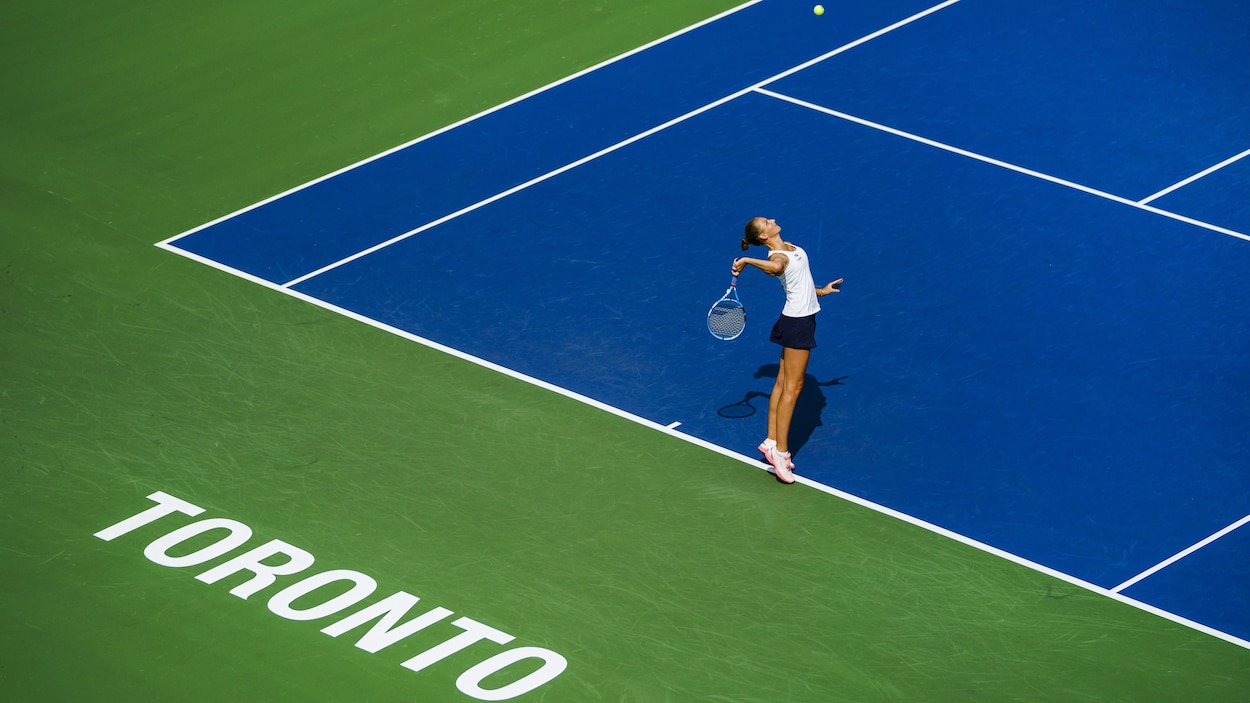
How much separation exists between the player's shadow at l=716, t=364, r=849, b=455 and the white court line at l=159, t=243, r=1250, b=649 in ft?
1.70

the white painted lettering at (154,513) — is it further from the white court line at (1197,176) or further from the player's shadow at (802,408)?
the white court line at (1197,176)

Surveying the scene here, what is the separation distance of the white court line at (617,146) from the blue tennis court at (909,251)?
0.04 meters

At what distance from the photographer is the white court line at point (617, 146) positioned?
19.6 m

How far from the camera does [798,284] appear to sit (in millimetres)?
15828

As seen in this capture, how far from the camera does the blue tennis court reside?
16.4 meters

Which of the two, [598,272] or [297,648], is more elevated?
[598,272]

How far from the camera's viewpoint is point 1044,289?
1903 cm

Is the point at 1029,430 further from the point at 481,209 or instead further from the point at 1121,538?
the point at 481,209

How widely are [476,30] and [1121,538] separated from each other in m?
11.3

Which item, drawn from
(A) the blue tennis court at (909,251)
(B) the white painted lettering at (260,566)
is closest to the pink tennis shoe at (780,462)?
(A) the blue tennis court at (909,251)

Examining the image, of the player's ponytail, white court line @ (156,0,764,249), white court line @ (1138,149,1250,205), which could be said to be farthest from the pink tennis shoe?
white court line @ (156,0,764,249)

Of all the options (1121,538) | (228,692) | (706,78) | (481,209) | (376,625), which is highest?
(706,78)

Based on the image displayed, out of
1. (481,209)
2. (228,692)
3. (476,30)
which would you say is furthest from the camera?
(476,30)

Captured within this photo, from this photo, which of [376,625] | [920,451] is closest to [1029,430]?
[920,451]
